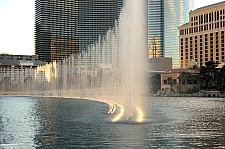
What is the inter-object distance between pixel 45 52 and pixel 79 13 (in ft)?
70.2

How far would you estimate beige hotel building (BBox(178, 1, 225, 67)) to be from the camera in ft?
359

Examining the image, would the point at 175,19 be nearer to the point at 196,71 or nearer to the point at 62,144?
the point at 196,71

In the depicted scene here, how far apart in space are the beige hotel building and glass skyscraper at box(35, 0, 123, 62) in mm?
35330

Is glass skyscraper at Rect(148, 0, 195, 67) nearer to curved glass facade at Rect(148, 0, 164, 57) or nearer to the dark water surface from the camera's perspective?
Answer: curved glass facade at Rect(148, 0, 164, 57)

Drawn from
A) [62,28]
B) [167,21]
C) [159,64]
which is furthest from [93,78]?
[167,21]

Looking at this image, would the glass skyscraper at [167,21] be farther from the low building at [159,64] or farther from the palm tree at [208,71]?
the palm tree at [208,71]

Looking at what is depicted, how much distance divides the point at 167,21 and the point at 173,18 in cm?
273

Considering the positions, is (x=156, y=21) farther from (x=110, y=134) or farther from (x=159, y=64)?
(x=110, y=134)

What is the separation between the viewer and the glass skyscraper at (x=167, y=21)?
5871 inches

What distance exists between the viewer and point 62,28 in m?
154

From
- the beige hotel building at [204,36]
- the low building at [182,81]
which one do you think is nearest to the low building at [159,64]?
the beige hotel building at [204,36]

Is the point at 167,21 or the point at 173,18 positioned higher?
the point at 173,18

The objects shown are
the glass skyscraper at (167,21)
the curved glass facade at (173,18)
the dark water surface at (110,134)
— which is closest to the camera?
the dark water surface at (110,134)

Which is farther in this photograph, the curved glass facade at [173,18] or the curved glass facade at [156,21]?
the curved glass facade at [156,21]
